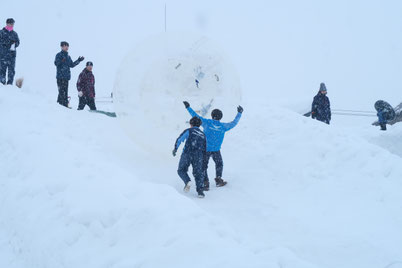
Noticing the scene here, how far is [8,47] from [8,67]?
1.75ft

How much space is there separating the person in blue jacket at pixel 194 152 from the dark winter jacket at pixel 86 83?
→ 4.83 meters

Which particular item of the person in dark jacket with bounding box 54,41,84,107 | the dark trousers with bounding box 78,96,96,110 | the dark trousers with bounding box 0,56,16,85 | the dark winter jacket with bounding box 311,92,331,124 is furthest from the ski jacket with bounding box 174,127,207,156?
the dark winter jacket with bounding box 311,92,331,124

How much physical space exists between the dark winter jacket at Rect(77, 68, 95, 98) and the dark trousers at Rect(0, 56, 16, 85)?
5.65 feet

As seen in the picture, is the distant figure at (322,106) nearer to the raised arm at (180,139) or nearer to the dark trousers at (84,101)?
the raised arm at (180,139)

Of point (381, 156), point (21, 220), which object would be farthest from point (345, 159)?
point (21, 220)

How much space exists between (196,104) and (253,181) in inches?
78.0

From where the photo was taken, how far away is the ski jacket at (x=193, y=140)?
625 cm

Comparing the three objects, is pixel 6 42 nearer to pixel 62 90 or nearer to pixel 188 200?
pixel 62 90

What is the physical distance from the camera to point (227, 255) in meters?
3.23

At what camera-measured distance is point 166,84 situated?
676cm

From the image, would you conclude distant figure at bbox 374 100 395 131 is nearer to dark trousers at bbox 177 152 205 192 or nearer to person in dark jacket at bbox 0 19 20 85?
dark trousers at bbox 177 152 205 192

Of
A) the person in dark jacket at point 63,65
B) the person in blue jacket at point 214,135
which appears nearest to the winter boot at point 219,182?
the person in blue jacket at point 214,135

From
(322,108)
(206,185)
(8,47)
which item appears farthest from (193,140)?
(322,108)

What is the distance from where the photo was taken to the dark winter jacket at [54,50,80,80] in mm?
9579
